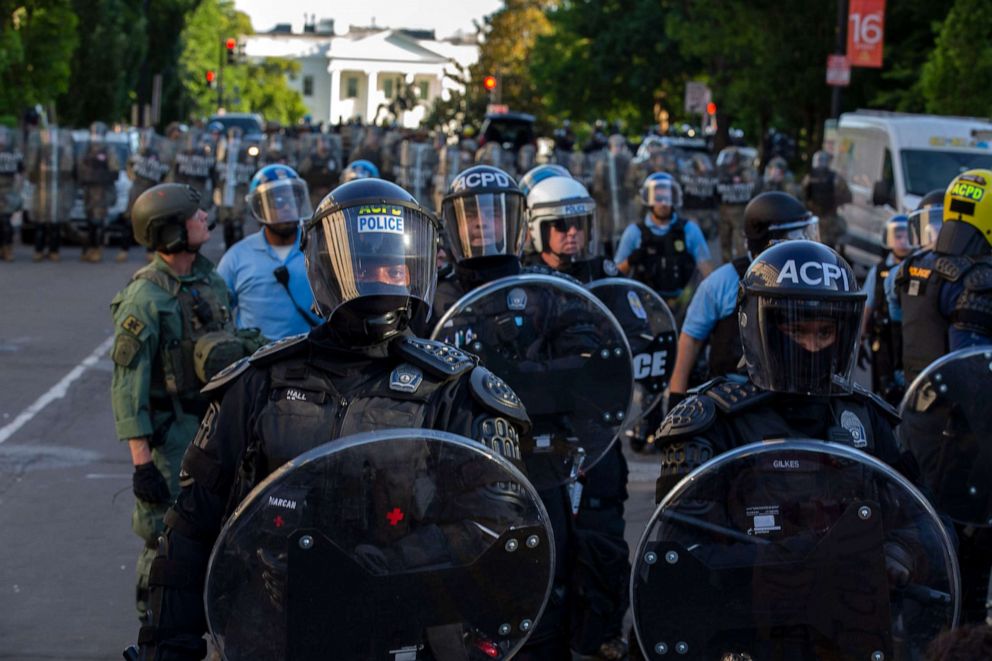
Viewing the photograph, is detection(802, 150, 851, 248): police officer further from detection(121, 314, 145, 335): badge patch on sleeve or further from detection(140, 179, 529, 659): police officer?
detection(140, 179, 529, 659): police officer

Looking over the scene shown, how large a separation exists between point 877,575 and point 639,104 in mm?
47911

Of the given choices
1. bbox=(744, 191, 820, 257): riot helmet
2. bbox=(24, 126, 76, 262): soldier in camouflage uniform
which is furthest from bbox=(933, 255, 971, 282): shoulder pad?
bbox=(24, 126, 76, 262): soldier in camouflage uniform

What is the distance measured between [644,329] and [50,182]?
16998mm

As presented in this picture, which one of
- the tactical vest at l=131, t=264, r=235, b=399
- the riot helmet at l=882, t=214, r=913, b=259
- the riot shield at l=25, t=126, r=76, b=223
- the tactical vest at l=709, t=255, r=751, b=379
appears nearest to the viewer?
the tactical vest at l=131, t=264, r=235, b=399

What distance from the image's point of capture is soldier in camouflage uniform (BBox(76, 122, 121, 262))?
72.0 feet

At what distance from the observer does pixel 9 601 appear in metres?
7.27

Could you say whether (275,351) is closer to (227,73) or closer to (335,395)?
(335,395)

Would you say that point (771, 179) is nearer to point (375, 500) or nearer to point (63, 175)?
point (63, 175)

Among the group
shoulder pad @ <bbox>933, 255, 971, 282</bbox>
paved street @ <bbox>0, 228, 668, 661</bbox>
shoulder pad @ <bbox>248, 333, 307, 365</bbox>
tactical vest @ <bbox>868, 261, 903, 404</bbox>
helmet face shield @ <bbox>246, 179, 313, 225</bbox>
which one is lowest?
paved street @ <bbox>0, 228, 668, 661</bbox>

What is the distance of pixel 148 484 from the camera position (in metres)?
5.73

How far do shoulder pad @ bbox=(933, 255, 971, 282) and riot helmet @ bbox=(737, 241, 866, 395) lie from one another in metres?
2.91

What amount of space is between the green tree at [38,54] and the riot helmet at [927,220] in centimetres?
2325

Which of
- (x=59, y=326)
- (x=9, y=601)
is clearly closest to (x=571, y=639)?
(x=9, y=601)

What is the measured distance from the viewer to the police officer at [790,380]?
373 centimetres
